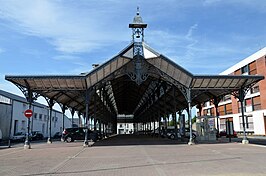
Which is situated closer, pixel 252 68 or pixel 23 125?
pixel 23 125

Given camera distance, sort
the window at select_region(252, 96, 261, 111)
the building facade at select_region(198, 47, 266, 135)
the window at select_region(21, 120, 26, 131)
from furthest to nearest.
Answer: the window at select_region(252, 96, 261, 111) < the window at select_region(21, 120, 26, 131) < the building facade at select_region(198, 47, 266, 135)

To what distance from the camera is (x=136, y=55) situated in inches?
907

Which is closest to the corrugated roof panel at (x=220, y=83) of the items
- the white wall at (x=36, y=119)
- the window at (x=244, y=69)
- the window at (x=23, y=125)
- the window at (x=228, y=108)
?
the white wall at (x=36, y=119)

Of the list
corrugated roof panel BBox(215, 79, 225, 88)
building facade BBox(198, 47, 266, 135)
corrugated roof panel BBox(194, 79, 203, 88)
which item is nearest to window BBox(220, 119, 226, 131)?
building facade BBox(198, 47, 266, 135)

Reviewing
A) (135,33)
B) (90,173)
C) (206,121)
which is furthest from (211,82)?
(90,173)

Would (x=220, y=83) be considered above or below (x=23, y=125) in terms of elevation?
above

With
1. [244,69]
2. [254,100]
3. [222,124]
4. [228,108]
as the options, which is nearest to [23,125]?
[254,100]

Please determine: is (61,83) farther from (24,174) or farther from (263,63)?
(263,63)

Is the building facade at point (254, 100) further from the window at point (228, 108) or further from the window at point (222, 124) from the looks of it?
the window at point (222, 124)

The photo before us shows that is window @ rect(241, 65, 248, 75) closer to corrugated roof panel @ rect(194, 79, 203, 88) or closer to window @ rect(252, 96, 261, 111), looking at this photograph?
window @ rect(252, 96, 261, 111)

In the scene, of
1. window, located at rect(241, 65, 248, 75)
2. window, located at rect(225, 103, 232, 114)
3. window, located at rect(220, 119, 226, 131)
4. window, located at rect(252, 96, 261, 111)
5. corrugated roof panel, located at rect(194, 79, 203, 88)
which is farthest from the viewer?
window, located at rect(220, 119, 226, 131)

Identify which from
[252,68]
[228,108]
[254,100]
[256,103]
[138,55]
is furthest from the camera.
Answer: [228,108]

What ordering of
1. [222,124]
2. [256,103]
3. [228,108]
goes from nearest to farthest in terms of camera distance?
[256,103] < [228,108] < [222,124]

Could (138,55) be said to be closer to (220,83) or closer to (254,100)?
→ (220,83)
